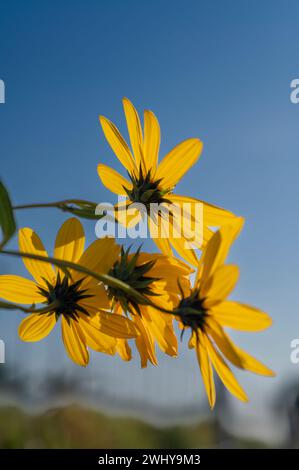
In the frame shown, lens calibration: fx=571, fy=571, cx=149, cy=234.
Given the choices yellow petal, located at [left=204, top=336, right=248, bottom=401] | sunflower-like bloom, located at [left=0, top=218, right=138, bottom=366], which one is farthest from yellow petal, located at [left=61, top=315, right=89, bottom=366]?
yellow petal, located at [left=204, top=336, right=248, bottom=401]

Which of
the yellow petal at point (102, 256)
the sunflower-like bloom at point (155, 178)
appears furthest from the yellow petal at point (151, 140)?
the yellow petal at point (102, 256)

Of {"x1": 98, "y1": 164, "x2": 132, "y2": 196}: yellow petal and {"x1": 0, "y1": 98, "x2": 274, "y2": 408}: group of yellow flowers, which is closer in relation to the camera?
{"x1": 0, "y1": 98, "x2": 274, "y2": 408}: group of yellow flowers

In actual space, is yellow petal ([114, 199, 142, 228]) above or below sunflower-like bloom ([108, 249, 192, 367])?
above

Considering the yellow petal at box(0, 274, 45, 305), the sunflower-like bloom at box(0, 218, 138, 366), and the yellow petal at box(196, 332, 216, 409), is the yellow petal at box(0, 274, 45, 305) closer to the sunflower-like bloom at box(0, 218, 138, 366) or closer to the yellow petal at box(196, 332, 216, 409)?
the sunflower-like bloom at box(0, 218, 138, 366)

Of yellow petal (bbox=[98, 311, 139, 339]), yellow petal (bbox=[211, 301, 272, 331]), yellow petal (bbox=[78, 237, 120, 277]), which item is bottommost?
yellow petal (bbox=[211, 301, 272, 331])

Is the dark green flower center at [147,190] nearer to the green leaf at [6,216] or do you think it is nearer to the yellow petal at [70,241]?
the yellow petal at [70,241]

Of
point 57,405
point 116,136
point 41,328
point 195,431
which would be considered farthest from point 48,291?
point 195,431
